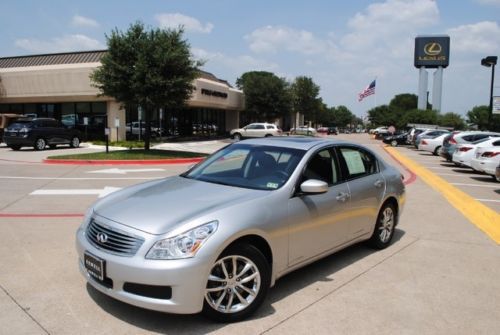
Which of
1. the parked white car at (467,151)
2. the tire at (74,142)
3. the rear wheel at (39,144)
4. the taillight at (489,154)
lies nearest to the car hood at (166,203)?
the taillight at (489,154)

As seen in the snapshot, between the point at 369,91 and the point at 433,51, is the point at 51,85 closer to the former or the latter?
the point at 369,91

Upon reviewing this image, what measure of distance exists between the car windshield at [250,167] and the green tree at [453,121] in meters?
55.3

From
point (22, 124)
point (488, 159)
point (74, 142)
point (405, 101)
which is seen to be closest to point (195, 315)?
point (488, 159)

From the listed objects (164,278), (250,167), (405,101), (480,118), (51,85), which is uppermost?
(405,101)

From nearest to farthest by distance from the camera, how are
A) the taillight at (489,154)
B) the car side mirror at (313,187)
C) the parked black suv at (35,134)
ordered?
the car side mirror at (313,187)
the taillight at (489,154)
the parked black suv at (35,134)

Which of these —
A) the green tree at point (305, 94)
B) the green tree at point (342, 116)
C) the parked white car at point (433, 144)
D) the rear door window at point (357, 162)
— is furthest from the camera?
the green tree at point (342, 116)

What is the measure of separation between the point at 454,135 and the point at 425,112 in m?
39.3

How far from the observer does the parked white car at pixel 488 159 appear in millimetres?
13742

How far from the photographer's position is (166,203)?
13.4ft

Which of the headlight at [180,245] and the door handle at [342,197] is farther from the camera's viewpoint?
the door handle at [342,197]

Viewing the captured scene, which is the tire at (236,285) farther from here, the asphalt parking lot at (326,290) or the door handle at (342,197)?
the door handle at (342,197)

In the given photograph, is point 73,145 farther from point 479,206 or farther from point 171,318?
point 171,318

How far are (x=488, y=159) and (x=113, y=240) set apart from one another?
43.7 feet

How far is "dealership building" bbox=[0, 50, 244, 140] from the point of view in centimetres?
3005
